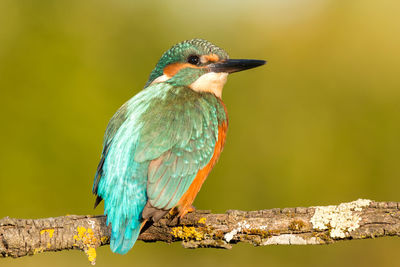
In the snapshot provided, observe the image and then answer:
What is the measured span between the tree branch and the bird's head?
1.15m

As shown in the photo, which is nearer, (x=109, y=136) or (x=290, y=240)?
(x=290, y=240)

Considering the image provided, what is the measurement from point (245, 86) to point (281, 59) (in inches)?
29.4

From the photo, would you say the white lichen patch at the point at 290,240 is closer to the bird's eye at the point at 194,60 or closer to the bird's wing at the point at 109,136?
the bird's wing at the point at 109,136

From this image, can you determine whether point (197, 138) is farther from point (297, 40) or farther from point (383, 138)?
point (297, 40)

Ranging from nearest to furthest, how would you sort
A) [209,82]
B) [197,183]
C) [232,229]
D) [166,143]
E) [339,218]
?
[339,218], [232,229], [166,143], [197,183], [209,82]

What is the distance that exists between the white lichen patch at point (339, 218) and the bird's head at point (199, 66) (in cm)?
143

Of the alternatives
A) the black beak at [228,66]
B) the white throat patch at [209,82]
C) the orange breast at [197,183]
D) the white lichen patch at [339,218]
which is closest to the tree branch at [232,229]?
the white lichen patch at [339,218]

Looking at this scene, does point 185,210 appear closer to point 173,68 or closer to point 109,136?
point 109,136

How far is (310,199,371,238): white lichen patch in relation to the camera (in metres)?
3.84

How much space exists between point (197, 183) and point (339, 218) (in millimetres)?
1064

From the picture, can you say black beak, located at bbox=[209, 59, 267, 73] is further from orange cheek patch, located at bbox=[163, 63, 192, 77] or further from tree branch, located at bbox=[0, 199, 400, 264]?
tree branch, located at bbox=[0, 199, 400, 264]

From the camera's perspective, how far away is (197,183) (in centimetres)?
432

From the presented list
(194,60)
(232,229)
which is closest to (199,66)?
(194,60)

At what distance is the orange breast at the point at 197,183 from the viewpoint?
Answer: 421 centimetres
